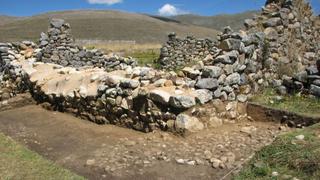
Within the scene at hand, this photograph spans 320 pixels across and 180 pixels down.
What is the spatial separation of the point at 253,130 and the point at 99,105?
3.75 meters

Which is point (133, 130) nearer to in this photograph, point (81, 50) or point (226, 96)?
point (226, 96)

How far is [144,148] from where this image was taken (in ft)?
26.4

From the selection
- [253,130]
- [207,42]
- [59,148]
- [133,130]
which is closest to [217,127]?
[253,130]

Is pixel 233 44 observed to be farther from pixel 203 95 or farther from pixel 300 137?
pixel 300 137

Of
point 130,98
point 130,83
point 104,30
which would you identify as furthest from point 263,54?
point 104,30

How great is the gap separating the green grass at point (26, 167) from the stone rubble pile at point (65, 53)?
26.4ft

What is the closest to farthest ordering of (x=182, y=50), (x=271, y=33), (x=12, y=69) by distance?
(x=271, y=33) < (x=12, y=69) < (x=182, y=50)

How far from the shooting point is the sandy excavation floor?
709cm

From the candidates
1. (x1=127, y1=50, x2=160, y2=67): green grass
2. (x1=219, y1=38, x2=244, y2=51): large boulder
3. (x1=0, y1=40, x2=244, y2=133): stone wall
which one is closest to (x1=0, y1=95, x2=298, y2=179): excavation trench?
(x1=0, y1=40, x2=244, y2=133): stone wall

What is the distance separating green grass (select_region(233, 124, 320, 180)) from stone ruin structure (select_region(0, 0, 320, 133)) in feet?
6.12

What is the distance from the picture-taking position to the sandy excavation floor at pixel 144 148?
709 centimetres

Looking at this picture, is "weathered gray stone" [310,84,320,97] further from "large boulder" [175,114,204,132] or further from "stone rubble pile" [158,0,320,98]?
"large boulder" [175,114,204,132]

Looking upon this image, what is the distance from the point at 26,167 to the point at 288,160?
428 cm

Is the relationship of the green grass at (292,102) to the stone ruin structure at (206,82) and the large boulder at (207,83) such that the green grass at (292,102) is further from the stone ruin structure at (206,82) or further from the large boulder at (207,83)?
the large boulder at (207,83)
